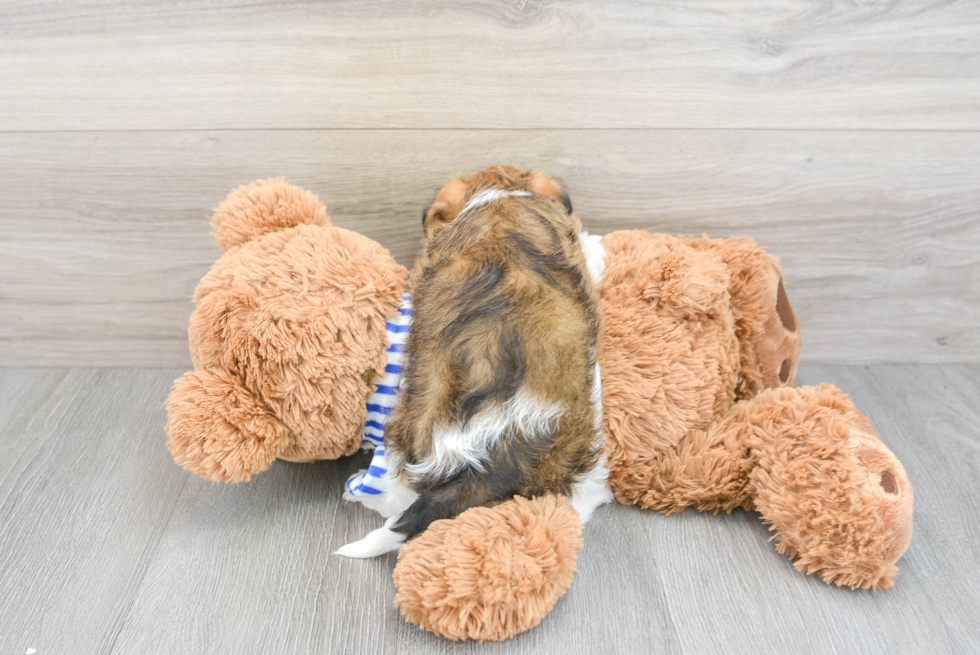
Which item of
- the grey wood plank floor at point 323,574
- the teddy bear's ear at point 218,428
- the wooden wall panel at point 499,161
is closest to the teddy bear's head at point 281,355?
the teddy bear's ear at point 218,428

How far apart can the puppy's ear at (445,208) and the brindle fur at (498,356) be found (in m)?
0.06

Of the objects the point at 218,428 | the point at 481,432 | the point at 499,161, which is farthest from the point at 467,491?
the point at 499,161

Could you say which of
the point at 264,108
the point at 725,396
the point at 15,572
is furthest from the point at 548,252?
the point at 15,572

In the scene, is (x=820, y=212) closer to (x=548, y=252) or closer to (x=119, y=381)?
(x=548, y=252)

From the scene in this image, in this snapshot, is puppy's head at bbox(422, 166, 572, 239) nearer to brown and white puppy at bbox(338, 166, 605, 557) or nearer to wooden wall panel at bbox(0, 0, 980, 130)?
brown and white puppy at bbox(338, 166, 605, 557)

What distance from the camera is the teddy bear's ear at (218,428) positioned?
0.78m

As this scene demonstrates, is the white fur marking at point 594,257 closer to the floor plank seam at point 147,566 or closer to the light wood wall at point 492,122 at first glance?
the light wood wall at point 492,122

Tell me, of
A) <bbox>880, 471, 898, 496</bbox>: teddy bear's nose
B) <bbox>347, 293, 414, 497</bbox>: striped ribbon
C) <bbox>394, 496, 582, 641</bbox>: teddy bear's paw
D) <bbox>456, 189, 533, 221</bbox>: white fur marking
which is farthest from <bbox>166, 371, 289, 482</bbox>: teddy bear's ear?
<bbox>880, 471, 898, 496</bbox>: teddy bear's nose

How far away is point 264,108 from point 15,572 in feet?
2.27

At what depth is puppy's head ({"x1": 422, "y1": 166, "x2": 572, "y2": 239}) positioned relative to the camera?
88 cm

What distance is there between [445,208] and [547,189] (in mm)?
138

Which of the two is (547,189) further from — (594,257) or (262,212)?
(262,212)

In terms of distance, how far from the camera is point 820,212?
1112 mm

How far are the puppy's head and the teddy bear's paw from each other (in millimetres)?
377
